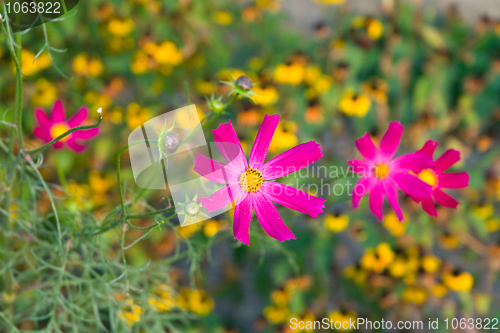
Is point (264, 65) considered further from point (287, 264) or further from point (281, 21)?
point (287, 264)

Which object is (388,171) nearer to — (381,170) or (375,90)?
(381,170)

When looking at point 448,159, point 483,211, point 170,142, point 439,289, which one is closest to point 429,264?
point 439,289

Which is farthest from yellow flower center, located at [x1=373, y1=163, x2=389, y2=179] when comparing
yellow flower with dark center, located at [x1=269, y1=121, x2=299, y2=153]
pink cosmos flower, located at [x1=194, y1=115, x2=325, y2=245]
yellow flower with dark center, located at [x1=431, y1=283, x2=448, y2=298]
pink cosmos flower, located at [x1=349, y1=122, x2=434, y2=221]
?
yellow flower with dark center, located at [x1=431, y1=283, x2=448, y2=298]

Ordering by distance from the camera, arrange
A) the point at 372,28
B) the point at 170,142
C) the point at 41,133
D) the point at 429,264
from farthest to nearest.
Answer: the point at 372,28, the point at 429,264, the point at 41,133, the point at 170,142

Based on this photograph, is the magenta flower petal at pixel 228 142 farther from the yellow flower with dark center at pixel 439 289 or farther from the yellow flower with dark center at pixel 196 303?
the yellow flower with dark center at pixel 439 289

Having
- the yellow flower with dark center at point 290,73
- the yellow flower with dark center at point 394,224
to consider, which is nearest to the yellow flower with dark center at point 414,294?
the yellow flower with dark center at point 394,224
